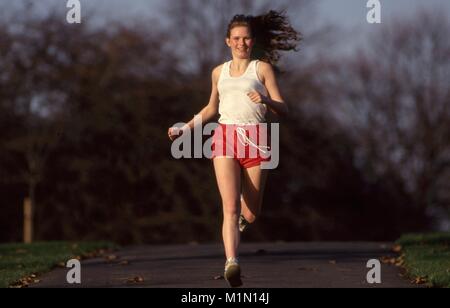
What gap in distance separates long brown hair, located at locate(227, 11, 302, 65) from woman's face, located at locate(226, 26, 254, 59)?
33 centimetres

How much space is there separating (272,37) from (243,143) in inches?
55.1

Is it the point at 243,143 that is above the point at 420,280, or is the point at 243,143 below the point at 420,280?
above

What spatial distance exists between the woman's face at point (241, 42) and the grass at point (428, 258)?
2.65 m

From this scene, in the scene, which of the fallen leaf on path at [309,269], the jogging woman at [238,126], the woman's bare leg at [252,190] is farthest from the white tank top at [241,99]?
the fallen leaf on path at [309,269]

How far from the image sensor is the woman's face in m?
10.1

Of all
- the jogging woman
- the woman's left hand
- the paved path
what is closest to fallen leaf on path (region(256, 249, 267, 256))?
the paved path

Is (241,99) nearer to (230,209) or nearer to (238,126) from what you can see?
(238,126)

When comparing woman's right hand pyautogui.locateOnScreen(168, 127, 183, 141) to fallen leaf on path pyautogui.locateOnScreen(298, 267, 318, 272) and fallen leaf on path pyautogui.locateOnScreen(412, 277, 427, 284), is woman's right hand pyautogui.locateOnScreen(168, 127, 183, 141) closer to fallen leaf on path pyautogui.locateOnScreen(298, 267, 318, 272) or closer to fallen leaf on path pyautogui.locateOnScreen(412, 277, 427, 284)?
fallen leaf on path pyautogui.locateOnScreen(412, 277, 427, 284)

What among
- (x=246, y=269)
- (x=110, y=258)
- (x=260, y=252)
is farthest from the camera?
(x=260, y=252)

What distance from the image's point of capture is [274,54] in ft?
35.6

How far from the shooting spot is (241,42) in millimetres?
10141

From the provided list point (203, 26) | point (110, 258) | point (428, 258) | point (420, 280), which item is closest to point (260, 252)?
point (110, 258)

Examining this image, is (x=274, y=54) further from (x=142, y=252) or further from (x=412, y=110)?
(x=412, y=110)
